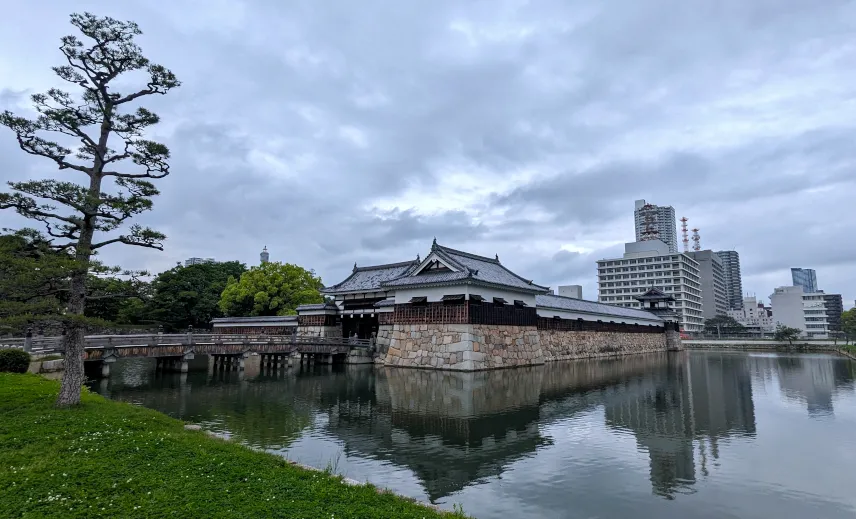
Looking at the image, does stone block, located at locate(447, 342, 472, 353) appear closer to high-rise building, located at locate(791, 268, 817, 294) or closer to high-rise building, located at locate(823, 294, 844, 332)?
high-rise building, located at locate(823, 294, 844, 332)

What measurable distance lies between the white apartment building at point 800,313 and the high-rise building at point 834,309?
12148 mm

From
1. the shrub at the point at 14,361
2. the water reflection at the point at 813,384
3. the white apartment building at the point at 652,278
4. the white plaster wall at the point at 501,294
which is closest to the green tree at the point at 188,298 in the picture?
the shrub at the point at 14,361

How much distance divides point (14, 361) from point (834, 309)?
14293 centimetres

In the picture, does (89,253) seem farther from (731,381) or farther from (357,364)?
(731,381)

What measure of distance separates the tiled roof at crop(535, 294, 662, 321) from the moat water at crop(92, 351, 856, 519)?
1459 centimetres

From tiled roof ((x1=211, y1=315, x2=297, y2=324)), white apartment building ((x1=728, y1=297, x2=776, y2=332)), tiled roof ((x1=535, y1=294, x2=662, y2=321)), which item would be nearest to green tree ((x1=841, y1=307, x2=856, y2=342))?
tiled roof ((x1=535, y1=294, x2=662, y2=321))

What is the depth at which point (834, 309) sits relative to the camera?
107m

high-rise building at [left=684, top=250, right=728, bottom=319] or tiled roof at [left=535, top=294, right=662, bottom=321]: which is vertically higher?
high-rise building at [left=684, top=250, right=728, bottom=319]

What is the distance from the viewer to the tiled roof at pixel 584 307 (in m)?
36.9

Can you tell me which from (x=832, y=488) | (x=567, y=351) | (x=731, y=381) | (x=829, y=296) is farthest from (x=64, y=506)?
(x=829, y=296)

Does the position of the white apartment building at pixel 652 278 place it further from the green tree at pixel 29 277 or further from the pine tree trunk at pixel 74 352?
the green tree at pixel 29 277

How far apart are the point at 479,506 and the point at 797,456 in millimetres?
7807

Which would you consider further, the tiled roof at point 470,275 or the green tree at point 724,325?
the green tree at point 724,325

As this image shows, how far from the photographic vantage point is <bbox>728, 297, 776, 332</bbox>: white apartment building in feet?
375
